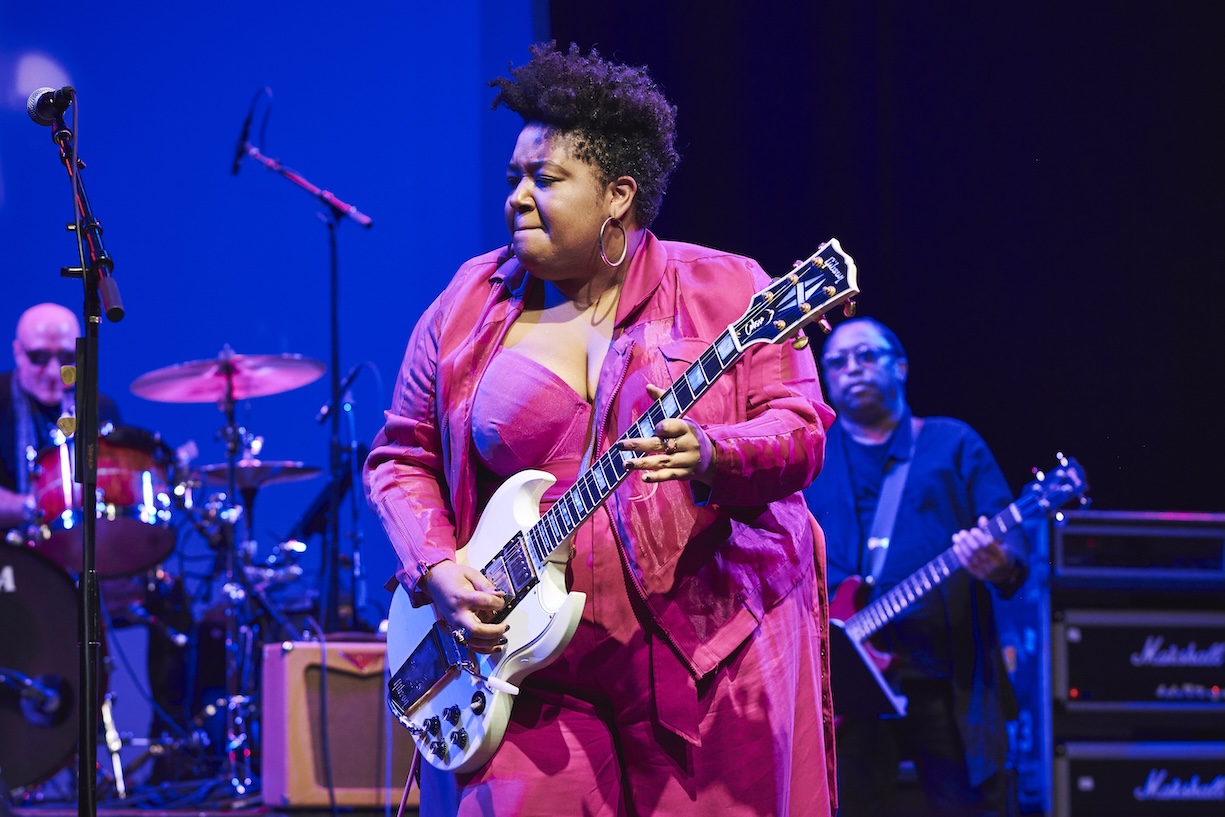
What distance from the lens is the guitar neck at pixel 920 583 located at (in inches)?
189

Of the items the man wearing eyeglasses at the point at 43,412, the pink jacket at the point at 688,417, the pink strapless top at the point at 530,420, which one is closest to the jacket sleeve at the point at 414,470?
the pink jacket at the point at 688,417

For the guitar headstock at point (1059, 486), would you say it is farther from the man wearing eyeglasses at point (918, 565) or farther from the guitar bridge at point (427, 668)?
the guitar bridge at point (427, 668)

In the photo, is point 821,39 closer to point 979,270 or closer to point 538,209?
point 979,270

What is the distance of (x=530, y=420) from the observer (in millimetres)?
2396

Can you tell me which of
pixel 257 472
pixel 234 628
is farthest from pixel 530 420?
pixel 234 628

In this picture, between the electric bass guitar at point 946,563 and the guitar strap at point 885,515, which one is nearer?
the electric bass guitar at point 946,563

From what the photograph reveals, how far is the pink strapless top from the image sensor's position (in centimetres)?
240

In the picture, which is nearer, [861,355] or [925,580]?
[925,580]

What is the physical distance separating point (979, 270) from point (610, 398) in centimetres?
351

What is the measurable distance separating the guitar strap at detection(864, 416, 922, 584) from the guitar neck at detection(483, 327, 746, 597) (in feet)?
9.48

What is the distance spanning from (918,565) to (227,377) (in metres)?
3.26

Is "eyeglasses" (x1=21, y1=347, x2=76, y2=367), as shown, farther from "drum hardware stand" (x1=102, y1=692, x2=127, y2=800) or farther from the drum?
"drum hardware stand" (x1=102, y1=692, x2=127, y2=800)

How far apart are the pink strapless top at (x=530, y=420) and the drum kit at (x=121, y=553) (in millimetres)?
3541

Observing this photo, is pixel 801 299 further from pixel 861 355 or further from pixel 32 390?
pixel 32 390
